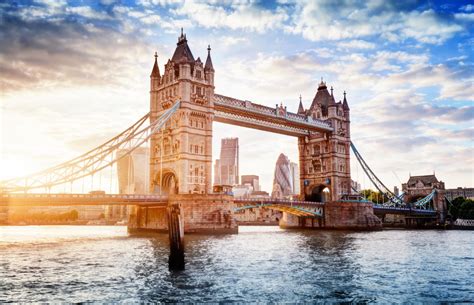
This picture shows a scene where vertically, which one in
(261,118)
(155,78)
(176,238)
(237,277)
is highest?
(155,78)

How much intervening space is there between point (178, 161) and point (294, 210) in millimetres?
26959

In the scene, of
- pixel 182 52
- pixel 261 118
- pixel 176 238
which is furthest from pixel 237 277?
pixel 261 118

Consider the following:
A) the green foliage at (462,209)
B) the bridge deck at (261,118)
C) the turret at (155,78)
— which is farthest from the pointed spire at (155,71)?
the green foliage at (462,209)

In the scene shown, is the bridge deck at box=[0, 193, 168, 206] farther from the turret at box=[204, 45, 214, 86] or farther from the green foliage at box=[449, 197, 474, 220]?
the green foliage at box=[449, 197, 474, 220]

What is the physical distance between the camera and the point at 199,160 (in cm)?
6650

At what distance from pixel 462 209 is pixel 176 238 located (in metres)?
102

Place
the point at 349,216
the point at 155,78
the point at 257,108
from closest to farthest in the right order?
1. the point at 155,78
2. the point at 257,108
3. the point at 349,216

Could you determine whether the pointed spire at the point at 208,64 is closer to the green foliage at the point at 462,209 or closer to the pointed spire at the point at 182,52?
the pointed spire at the point at 182,52

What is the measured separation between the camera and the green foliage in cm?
10772

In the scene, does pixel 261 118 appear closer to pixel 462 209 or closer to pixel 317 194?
pixel 317 194

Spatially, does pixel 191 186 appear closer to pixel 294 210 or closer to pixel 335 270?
pixel 294 210

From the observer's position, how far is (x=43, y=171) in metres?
52.5

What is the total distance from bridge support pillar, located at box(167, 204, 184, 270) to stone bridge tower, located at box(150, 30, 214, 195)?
35620mm

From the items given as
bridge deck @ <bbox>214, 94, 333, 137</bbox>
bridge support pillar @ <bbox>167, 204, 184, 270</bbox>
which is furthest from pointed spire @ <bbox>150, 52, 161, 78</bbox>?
bridge support pillar @ <bbox>167, 204, 184, 270</bbox>
